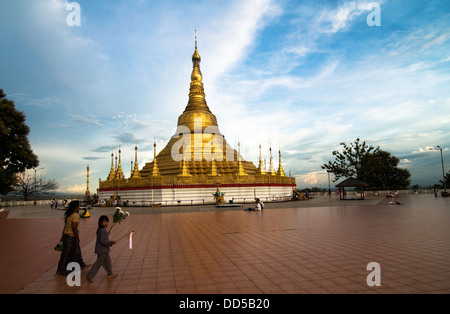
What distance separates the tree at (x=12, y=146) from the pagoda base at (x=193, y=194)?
393 inches

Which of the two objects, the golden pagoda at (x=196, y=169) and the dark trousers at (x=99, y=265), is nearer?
the dark trousers at (x=99, y=265)

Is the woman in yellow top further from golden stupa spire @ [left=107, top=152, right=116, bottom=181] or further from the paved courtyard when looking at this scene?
golden stupa spire @ [left=107, top=152, right=116, bottom=181]

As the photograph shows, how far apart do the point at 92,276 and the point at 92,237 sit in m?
6.49

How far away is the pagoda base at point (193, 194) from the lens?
2936 centimetres

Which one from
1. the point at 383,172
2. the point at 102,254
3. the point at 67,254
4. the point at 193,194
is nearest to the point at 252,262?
the point at 102,254

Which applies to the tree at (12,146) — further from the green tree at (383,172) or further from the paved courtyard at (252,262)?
the green tree at (383,172)

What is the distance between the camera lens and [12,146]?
25.7 m

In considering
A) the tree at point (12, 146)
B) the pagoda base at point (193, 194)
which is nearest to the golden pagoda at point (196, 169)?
the pagoda base at point (193, 194)

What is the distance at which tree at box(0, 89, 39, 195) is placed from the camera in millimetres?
24469

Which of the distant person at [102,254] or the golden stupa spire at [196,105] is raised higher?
the golden stupa spire at [196,105]

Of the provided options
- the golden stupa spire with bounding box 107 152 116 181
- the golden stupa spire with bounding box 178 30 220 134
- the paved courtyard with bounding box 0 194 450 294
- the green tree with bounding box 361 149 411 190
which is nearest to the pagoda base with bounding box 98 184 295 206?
the golden stupa spire with bounding box 107 152 116 181

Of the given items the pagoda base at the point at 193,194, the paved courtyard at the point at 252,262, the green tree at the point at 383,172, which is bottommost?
the paved courtyard at the point at 252,262

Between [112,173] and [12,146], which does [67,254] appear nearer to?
[12,146]
